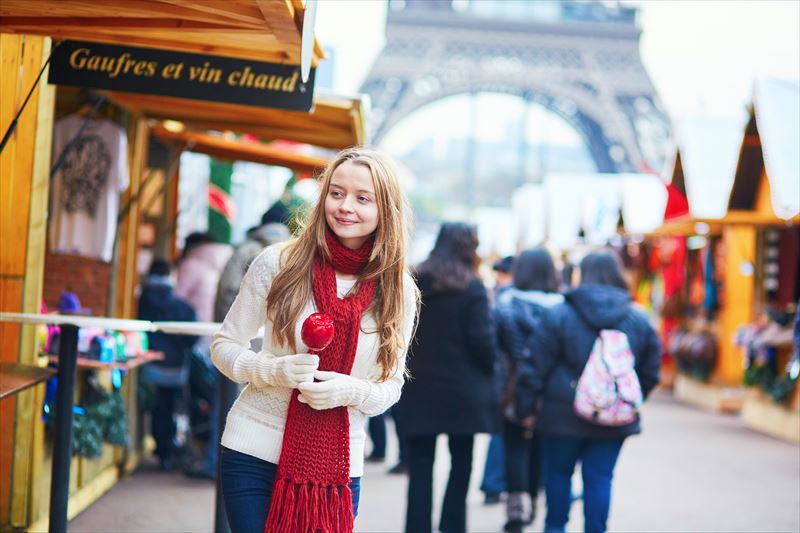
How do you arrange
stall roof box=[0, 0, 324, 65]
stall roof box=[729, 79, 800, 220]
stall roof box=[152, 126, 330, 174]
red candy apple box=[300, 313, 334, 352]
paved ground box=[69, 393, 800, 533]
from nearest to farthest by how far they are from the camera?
red candy apple box=[300, 313, 334, 352] → stall roof box=[0, 0, 324, 65] → paved ground box=[69, 393, 800, 533] → stall roof box=[729, 79, 800, 220] → stall roof box=[152, 126, 330, 174]

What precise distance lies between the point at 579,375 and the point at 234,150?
4463mm

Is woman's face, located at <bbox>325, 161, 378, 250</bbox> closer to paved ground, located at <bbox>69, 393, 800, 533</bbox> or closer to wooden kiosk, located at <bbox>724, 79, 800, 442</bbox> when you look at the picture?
paved ground, located at <bbox>69, 393, 800, 533</bbox>

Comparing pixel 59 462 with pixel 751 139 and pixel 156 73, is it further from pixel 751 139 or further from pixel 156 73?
pixel 751 139

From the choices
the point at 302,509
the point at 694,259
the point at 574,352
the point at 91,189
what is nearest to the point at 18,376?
the point at 302,509

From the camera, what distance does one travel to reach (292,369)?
8.65 ft

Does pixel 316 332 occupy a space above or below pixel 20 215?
below

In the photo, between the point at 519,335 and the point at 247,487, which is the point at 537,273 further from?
the point at 247,487

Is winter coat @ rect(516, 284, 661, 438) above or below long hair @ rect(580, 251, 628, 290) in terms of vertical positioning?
below

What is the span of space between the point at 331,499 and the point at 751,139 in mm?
10321

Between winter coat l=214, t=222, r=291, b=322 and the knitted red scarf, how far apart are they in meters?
4.03

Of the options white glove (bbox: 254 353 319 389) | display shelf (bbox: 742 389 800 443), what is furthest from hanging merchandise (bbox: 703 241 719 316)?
white glove (bbox: 254 353 319 389)

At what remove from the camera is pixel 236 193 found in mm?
16156

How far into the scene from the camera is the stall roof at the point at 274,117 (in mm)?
6578

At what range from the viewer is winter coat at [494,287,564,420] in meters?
6.48
